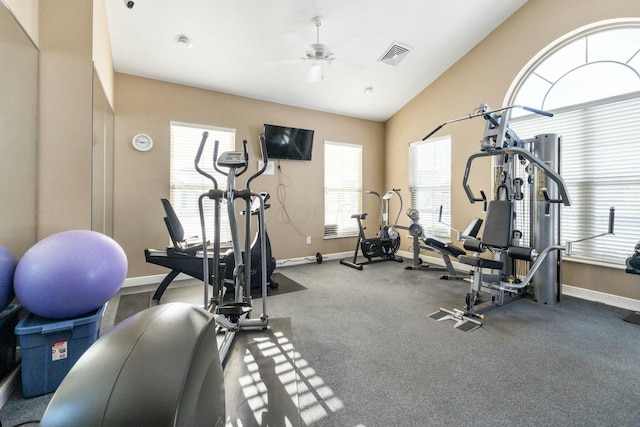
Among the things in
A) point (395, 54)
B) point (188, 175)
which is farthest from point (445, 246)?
point (188, 175)

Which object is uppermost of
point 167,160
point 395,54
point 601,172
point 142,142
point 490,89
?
point 395,54

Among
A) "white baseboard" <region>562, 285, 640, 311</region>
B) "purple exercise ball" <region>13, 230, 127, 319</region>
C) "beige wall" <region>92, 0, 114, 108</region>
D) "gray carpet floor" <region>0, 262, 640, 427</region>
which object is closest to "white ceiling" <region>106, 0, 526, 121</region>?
"beige wall" <region>92, 0, 114, 108</region>

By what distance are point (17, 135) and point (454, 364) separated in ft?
10.9

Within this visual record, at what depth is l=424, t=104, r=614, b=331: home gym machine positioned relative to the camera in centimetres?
266

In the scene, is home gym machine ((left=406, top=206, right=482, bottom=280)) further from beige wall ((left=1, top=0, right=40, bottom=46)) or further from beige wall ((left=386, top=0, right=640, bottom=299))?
beige wall ((left=1, top=0, right=40, bottom=46))

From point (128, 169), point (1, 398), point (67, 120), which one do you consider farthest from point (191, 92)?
point (1, 398)

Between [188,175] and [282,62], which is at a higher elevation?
→ [282,62]

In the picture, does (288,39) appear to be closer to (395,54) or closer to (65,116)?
(395,54)

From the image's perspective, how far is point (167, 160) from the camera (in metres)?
3.83

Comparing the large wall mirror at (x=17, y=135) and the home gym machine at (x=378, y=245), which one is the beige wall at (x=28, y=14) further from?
the home gym machine at (x=378, y=245)

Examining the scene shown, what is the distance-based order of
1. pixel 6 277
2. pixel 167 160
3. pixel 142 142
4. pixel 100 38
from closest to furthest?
pixel 6 277 → pixel 100 38 → pixel 142 142 → pixel 167 160

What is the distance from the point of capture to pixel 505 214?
2.82 m

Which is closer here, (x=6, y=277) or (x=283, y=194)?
(x=6, y=277)

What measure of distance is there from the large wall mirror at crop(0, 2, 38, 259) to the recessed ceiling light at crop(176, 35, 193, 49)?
4.84 ft
